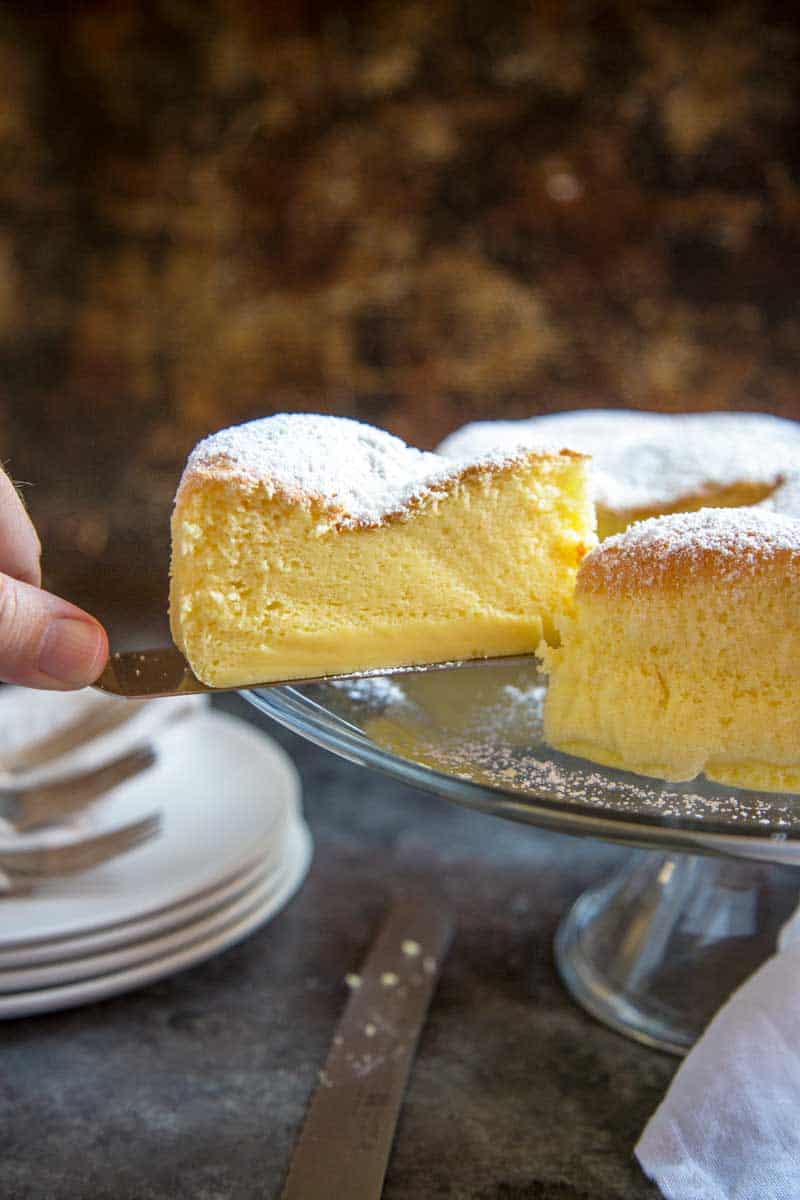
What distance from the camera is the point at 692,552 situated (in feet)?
2.49

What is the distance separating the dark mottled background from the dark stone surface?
912 millimetres

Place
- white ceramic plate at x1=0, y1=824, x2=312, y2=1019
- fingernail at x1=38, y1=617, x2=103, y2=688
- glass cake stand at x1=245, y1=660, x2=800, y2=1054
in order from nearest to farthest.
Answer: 1. glass cake stand at x1=245, y1=660, x2=800, y2=1054
2. fingernail at x1=38, y1=617, x2=103, y2=688
3. white ceramic plate at x1=0, y1=824, x2=312, y2=1019

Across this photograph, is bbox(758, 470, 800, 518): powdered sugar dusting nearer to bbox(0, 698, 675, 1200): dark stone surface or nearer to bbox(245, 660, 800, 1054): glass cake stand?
bbox(245, 660, 800, 1054): glass cake stand

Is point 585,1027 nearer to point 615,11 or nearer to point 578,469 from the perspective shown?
point 578,469

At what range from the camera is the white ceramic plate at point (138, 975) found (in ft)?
3.00

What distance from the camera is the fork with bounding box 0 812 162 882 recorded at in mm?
1024

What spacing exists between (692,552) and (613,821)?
215mm

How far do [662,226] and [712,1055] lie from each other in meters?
1.49

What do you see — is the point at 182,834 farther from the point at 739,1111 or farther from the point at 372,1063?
the point at 739,1111

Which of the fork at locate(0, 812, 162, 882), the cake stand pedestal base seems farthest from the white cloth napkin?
the fork at locate(0, 812, 162, 882)

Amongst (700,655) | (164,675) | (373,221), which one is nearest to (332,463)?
(164,675)

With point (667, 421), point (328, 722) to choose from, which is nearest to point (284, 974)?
point (328, 722)

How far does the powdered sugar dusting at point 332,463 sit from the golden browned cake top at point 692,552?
4.9 inches

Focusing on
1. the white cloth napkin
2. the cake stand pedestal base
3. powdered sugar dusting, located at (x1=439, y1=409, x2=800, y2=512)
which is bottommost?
the cake stand pedestal base
